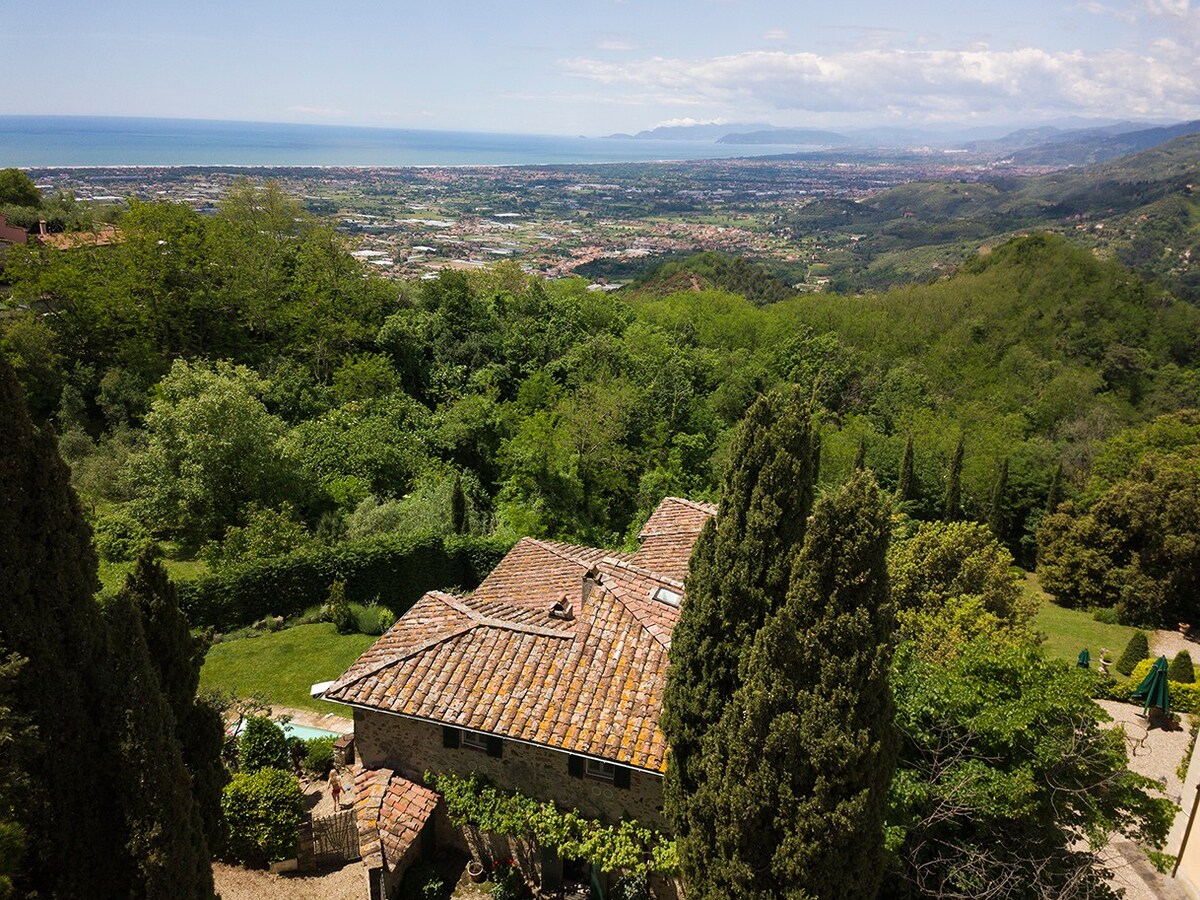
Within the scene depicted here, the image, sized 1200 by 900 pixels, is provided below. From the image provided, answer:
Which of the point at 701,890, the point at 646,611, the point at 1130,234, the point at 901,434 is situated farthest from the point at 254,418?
the point at 1130,234

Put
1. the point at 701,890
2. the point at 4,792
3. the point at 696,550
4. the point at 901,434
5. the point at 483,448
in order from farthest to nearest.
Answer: the point at 901,434 → the point at 483,448 → the point at 696,550 → the point at 701,890 → the point at 4,792

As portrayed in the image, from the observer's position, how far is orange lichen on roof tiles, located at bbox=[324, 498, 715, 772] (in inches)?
524

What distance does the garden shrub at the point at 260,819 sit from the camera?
14.0 m

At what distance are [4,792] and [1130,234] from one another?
17147 cm

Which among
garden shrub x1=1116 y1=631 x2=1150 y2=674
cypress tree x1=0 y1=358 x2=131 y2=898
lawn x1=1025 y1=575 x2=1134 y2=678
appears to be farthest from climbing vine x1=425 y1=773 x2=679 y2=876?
garden shrub x1=1116 y1=631 x2=1150 y2=674

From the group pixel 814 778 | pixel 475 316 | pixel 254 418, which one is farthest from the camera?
pixel 475 316

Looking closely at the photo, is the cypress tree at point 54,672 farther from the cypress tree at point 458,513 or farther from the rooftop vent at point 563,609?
the cypress tree at point 458,513

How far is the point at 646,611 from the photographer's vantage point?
15.6 metres

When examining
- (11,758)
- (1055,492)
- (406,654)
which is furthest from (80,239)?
(1055,492)

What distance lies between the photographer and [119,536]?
2619 cm

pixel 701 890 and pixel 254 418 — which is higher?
pixel 254 418

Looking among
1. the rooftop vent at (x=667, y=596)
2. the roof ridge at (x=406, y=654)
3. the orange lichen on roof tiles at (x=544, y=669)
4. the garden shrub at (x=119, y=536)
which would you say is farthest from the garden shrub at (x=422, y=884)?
the garden shrub at (x=119, y=536)

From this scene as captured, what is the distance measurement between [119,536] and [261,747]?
1504 cm

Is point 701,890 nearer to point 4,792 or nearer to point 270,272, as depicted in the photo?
point 4,792
